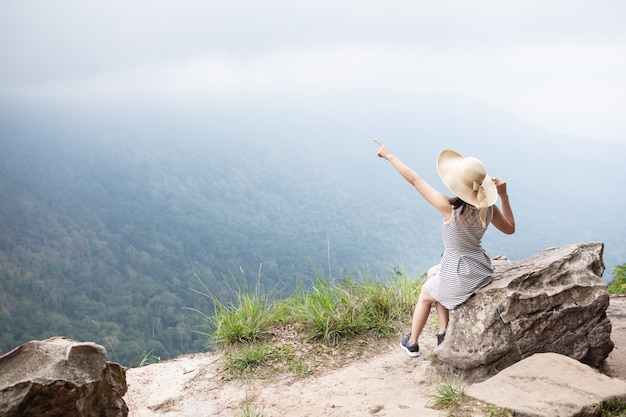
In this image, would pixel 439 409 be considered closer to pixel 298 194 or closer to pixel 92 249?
pixel 92 249

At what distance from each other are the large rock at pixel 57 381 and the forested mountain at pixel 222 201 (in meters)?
2.23

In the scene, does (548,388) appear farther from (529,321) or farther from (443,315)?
(443,315)

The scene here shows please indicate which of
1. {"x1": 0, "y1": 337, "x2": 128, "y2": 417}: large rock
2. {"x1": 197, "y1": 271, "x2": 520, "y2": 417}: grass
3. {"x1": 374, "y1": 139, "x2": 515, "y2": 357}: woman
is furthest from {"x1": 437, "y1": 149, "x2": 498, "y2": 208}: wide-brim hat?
{"x1": 0, "y1": 337, "x2": 128, "y2": 417}: large rock

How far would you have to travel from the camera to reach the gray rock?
350 centimetres

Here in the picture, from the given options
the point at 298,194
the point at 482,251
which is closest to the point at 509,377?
the point at 482,251

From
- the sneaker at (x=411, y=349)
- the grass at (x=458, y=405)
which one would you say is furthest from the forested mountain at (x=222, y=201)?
the grass at (x=458, y=405)

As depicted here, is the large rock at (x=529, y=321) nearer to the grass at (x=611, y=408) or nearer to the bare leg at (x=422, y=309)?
the bare leg at (x=422, y=309)

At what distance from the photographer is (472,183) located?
4.06m

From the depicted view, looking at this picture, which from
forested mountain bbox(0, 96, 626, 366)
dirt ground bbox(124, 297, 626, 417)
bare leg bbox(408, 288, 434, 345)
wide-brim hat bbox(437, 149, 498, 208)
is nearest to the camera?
wide-brim hat bbox(437, 149, 498, 208)

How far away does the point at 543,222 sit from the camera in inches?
2751

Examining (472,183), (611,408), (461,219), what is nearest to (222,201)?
(461,219)

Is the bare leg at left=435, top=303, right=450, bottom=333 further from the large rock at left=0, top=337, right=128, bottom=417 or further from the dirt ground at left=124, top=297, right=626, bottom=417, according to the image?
the large rock at left=0, top=337, right=128, bottom=417

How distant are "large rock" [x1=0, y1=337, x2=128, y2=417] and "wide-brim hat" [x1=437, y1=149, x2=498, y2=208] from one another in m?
2.73

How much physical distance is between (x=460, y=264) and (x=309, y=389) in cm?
173
